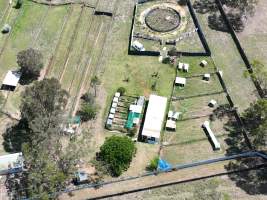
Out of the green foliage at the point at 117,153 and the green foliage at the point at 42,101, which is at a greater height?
the green foliage at the point at 42,101

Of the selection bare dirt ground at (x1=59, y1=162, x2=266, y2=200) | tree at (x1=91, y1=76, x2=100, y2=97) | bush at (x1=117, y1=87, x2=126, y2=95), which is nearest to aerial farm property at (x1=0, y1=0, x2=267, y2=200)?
bare dirt ground at (x1=59, y1=162, x2=266, y2=200)

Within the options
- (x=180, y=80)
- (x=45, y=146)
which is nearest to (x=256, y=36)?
(x=180, y=80)

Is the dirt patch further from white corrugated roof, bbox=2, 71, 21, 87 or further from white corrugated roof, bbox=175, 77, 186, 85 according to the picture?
white corrugated roof, bbox=175, 77, 186, 85

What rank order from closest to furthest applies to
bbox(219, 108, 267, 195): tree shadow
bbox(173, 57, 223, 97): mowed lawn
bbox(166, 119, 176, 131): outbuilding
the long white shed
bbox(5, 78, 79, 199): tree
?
bbox(5, 78, 79, 199): tree → bbox(219, 108, 267, 195): tree shadow → the long white shed → bbox(166, 119, 176, 131): outbuilding → bbox(173, 57, 223, 97): mowed lawn

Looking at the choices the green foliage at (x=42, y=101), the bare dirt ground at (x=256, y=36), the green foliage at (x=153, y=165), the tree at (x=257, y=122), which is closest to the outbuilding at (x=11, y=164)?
the green foliage at (x=42, y=101)

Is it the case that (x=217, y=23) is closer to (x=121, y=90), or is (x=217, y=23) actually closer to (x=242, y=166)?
(x=121, y=90)

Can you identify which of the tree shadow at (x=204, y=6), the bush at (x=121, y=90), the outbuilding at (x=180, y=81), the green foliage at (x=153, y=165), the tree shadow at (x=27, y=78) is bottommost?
the green foliage at (x=153, y=165)

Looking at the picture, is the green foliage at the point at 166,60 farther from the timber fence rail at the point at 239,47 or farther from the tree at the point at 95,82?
the timber fence rail at the point at 239,47

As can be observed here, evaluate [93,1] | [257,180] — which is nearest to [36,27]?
[93,1]
